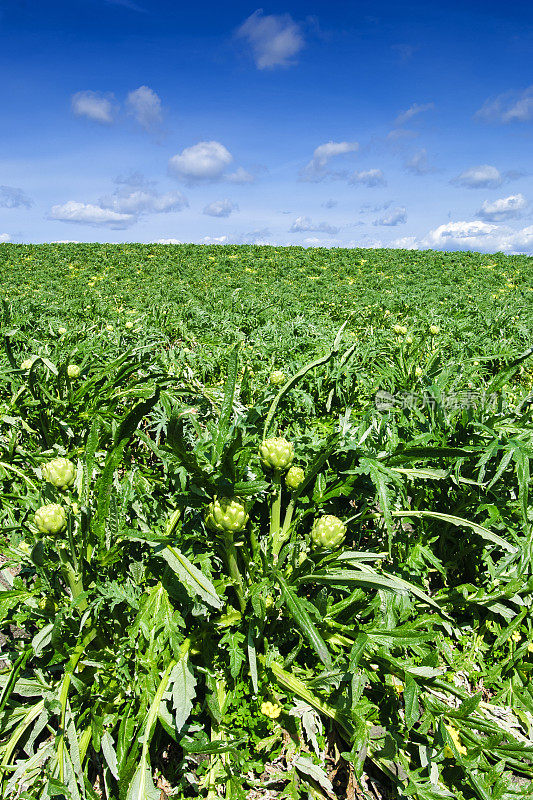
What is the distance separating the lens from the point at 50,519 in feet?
4.52

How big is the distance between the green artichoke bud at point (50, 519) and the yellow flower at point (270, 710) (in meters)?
0.89

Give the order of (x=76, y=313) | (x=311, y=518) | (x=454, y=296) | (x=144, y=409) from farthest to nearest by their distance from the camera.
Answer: (x=454, y=296) → (x=76, y=313) → (x=311, y=518) → (x=144, y=409)

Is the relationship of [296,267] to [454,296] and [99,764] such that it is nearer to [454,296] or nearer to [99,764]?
[454,296]

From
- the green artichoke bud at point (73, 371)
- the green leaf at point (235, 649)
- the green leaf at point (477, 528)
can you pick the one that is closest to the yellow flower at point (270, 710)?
the green leaf at point (235, 649)

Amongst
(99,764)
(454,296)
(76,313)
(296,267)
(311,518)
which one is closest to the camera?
(99,764)

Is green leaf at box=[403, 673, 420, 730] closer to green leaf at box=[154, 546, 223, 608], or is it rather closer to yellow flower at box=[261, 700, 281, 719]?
yellow flower at box=[261, 700, 281, 719]

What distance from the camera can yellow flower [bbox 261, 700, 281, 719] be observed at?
153 cm

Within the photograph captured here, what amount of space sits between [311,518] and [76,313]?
457cm

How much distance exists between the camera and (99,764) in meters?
1.55

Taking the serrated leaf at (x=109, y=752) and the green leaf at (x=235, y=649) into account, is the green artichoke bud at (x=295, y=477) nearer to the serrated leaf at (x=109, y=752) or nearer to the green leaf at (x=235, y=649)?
the green leaf at (x=235, y=649)

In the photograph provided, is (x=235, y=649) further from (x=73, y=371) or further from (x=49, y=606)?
(x=73, y=371)

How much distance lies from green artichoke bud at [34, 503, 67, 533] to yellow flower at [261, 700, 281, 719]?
895mm

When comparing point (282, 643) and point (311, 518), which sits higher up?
point (311, 518)

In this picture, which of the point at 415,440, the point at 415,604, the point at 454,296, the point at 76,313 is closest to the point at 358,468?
the point at 415,440
